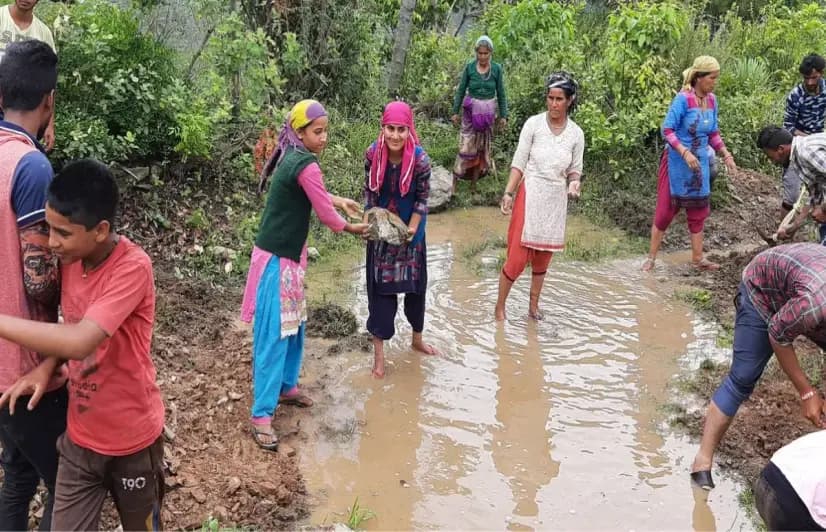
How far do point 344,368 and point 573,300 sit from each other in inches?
90.6

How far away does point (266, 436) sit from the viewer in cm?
405

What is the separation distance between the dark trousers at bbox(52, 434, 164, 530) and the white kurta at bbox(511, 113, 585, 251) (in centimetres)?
362

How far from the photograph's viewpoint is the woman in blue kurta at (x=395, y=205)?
4523mm

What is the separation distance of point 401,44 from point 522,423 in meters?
6.86

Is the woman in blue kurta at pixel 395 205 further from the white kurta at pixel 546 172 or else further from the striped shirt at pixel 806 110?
the striped shirt at pixel 806 110

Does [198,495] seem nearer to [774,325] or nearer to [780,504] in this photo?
[780,504]

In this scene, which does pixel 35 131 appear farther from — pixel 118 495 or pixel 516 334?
pixel 516 334


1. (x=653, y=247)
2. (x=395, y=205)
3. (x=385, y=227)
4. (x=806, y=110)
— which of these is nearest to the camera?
(x=385, y=227)

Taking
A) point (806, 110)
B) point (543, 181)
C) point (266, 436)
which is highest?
point (806, 110)

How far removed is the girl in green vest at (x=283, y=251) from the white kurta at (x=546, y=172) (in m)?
1.98

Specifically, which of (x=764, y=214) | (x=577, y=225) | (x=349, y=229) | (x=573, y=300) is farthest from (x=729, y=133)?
(x=349, y=229)

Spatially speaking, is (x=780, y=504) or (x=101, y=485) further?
(x=101, y=485)

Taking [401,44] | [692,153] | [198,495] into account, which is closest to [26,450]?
[198,495]

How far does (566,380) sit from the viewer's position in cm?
507
